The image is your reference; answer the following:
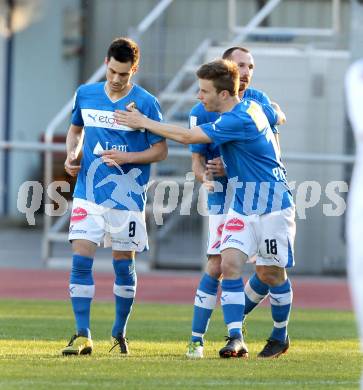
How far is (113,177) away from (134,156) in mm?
215

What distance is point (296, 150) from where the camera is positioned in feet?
59.4

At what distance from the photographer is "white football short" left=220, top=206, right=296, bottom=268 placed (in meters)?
8.96

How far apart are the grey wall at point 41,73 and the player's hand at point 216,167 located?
64.6 ft

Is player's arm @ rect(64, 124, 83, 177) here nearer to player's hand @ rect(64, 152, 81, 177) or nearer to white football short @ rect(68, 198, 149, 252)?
player's hand @ rect(64, 152, 81, 177)

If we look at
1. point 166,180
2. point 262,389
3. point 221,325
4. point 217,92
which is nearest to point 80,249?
point 217,92

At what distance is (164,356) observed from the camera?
916cm

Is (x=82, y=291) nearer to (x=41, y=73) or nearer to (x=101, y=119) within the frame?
(x=101, y=119)

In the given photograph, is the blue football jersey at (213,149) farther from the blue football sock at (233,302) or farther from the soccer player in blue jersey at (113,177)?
the blue football sock at (233,302)

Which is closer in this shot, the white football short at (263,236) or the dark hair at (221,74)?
the dark hair at (221,74)

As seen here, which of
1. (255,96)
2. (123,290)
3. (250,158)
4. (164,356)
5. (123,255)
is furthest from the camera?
(255,96)

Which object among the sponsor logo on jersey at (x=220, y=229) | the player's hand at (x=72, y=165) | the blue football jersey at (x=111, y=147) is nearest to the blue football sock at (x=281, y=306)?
A: the sponsor logo on jersey at (x=220, y=229)

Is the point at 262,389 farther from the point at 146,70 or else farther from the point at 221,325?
the point at 146,70

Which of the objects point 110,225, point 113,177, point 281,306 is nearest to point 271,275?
point 281,306

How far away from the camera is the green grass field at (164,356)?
7730 millimetres
